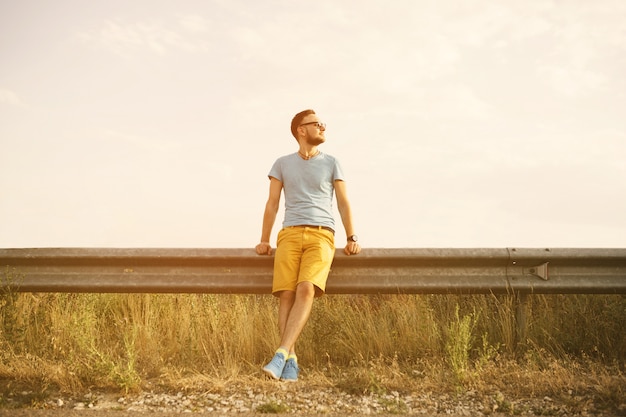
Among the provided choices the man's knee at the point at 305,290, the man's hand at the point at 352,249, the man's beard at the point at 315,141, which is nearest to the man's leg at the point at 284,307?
the man's knee at the point at 305,290

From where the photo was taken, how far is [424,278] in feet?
16.5

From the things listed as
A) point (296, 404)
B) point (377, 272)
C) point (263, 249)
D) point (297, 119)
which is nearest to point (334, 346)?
point (377, 272)

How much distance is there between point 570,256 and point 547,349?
2.78 ft

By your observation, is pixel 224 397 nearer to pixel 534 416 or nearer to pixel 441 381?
pixel 441 381

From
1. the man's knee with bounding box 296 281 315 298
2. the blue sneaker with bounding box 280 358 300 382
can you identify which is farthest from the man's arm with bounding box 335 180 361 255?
the blue sneaker with bounding box 280 358 300 382

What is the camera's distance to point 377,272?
5.05 metres

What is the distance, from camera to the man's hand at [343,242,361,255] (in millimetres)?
4961

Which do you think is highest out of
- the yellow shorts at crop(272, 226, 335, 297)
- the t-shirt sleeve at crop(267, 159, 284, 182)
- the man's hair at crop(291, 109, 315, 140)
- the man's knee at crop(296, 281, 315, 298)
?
the man's hair at crop(291, 109, 315, 140)

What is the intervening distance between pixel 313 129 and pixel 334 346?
197cm

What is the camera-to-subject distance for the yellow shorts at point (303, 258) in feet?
15.6

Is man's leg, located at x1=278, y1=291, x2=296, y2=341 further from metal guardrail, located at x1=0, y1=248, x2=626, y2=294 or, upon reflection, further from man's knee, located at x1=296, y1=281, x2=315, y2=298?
metal guardrail, located at x1=0, y1=248, x2=626, y2=294

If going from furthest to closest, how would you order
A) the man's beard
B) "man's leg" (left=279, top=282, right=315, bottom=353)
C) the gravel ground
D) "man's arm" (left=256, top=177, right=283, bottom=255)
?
the man's beard < "man's arm" (left=256, top=177, right=283, bottom=255) < "man's leg" (left=279, top=282, right=315, bottom=353) < the gravel ground

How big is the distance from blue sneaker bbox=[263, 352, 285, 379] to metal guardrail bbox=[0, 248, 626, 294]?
0.87m

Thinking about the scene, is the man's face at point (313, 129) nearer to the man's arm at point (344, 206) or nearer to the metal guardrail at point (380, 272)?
the man's arm at point (344, 206)
